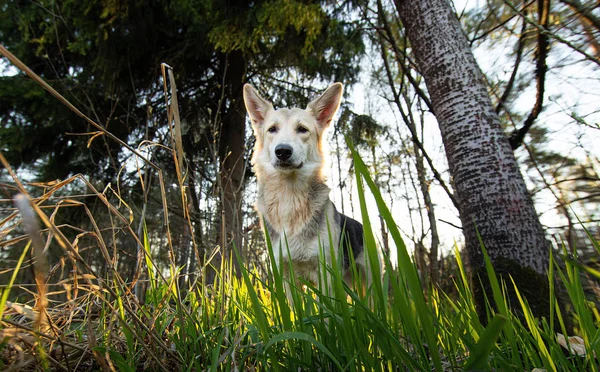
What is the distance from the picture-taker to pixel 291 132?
3.57 meters

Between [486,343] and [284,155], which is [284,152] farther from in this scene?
[486,343]

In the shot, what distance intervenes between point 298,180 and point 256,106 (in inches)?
43.0

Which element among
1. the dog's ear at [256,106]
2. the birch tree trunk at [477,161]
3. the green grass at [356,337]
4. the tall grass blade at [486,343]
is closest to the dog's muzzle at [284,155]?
the dog's ear at [256,106]

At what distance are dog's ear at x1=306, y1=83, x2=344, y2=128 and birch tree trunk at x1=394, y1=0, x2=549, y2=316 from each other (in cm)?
121

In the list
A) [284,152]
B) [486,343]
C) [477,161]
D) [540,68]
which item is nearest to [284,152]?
[284,152]

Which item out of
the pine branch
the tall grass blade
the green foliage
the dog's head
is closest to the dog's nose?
the dog's head

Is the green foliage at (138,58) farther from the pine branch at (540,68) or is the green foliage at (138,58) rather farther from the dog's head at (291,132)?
the pine branch at (540,68)

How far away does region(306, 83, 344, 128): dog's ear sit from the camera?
3818mm

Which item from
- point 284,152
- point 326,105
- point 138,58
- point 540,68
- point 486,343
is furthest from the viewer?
point 138,58

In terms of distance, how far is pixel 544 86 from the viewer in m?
3.13

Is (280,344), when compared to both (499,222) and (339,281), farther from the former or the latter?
(499,222)

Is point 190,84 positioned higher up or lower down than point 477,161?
higher up

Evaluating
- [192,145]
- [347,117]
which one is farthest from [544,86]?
[192,145]

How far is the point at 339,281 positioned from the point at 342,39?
733 cm
